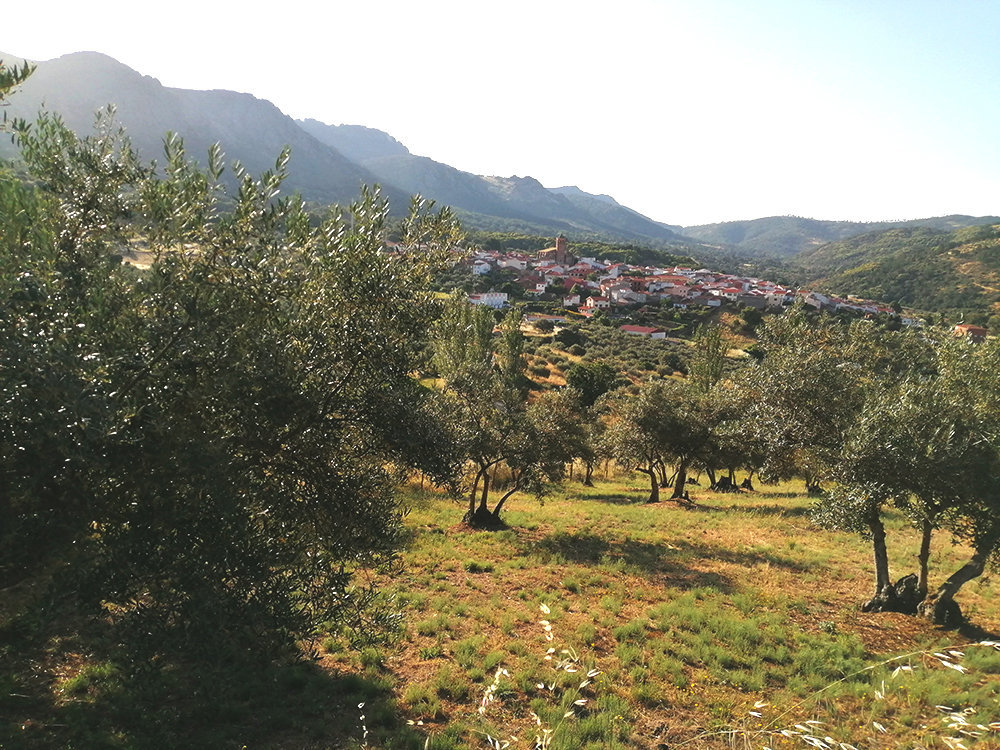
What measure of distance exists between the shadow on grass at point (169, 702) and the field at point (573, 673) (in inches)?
1.4

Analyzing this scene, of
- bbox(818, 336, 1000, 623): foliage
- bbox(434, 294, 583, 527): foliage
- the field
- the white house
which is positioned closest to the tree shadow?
bbox(434, 294, 583, 527): foliage

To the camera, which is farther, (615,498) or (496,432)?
(615,498)

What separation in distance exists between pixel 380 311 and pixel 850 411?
14337mm

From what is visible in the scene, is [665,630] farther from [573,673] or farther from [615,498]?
[615,498]

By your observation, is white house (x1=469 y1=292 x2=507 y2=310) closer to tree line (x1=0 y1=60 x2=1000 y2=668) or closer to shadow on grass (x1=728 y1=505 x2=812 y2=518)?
shadow on grass (x1=728 y1=505 x2=812 y2=518)

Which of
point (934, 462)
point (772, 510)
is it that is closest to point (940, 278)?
point (772, 510)

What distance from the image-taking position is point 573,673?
26.8ft

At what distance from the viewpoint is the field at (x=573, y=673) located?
25.2 feet

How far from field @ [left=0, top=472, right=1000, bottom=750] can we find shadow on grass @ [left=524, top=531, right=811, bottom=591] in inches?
5.5

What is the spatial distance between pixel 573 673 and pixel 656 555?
12.6m

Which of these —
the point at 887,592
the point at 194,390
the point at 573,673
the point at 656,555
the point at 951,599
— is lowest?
the point at 656,555

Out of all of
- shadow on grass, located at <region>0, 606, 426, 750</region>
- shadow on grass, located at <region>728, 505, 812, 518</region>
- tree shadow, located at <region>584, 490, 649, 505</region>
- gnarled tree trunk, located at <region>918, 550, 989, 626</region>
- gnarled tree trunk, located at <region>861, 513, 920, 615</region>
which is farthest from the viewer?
tree shadow, located at <region>584, 490, 649, 505</region>

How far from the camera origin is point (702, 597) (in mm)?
15203

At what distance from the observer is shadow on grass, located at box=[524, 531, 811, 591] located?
17.5 meters
